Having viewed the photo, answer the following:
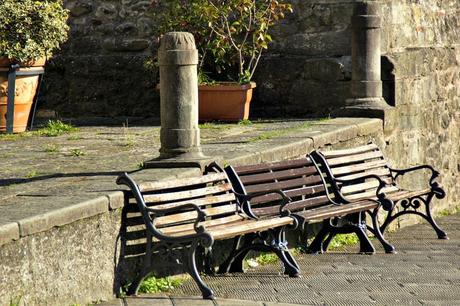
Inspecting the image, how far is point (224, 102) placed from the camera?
10.5 m

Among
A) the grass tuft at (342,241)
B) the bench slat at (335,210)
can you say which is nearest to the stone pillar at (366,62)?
the grass tuft at (342,241)

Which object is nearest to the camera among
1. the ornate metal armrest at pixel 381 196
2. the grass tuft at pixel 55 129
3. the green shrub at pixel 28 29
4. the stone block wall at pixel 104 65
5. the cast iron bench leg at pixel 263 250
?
the cast iron bench leg at pixel 263 250

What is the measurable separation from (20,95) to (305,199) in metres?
3.07

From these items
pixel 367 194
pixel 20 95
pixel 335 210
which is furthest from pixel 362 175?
pixel 20 95

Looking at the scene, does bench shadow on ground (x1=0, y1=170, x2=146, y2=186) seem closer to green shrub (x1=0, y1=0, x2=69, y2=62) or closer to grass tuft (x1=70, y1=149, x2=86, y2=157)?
grass tuft (x1=70, y1=149, x2=86, y2=157)

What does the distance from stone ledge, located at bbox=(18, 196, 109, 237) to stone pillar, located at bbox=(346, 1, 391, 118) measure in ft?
15.5

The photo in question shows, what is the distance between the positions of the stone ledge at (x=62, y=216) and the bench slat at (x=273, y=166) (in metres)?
1.44

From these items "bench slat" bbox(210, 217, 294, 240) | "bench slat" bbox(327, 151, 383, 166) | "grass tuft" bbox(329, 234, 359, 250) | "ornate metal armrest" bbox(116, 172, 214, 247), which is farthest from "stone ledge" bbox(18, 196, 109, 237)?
"grass tuft" bbox(329, 234, 359, 250)

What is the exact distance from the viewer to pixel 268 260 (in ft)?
24.4

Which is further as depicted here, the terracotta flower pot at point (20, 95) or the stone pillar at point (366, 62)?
the stone pillar at point (366, 62)

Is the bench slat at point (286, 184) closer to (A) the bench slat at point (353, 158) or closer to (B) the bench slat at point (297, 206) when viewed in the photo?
(B) the bench slat at point (297, 206)

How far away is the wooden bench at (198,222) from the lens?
609 centimetres

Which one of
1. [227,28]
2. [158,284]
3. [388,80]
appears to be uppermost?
[227,28]

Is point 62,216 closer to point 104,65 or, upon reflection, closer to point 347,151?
point 347,151
